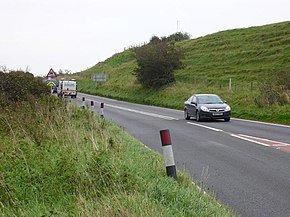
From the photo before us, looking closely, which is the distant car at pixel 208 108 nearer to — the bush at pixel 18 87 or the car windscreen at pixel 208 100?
the car windscreen at pixel 208 100

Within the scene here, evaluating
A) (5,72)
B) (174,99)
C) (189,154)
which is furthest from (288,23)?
(189,154)

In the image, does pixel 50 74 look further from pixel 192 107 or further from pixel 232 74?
pixel 232 74

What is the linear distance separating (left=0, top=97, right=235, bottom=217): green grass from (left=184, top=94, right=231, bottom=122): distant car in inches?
617

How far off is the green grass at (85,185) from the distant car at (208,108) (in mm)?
15665

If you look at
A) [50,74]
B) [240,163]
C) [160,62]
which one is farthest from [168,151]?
[160,62]

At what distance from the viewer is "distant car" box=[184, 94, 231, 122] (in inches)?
1044

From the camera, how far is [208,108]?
2650 cm

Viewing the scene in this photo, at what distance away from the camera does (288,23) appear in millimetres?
79375

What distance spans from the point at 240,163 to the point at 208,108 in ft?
47.6

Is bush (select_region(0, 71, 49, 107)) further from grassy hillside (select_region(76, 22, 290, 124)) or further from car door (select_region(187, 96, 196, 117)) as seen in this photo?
grassy hillside (select_region(76, 22, 290, 124))

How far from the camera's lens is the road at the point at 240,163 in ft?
27.0

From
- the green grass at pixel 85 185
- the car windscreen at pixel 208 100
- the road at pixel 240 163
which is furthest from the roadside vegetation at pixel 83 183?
the car windscreen at pixel 208 100

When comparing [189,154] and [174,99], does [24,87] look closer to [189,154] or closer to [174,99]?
[189,154]

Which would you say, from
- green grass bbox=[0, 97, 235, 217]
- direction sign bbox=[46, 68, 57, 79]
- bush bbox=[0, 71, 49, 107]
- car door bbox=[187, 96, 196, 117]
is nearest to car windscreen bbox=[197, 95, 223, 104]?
car door bbox=[187, 96, 196, 117]
